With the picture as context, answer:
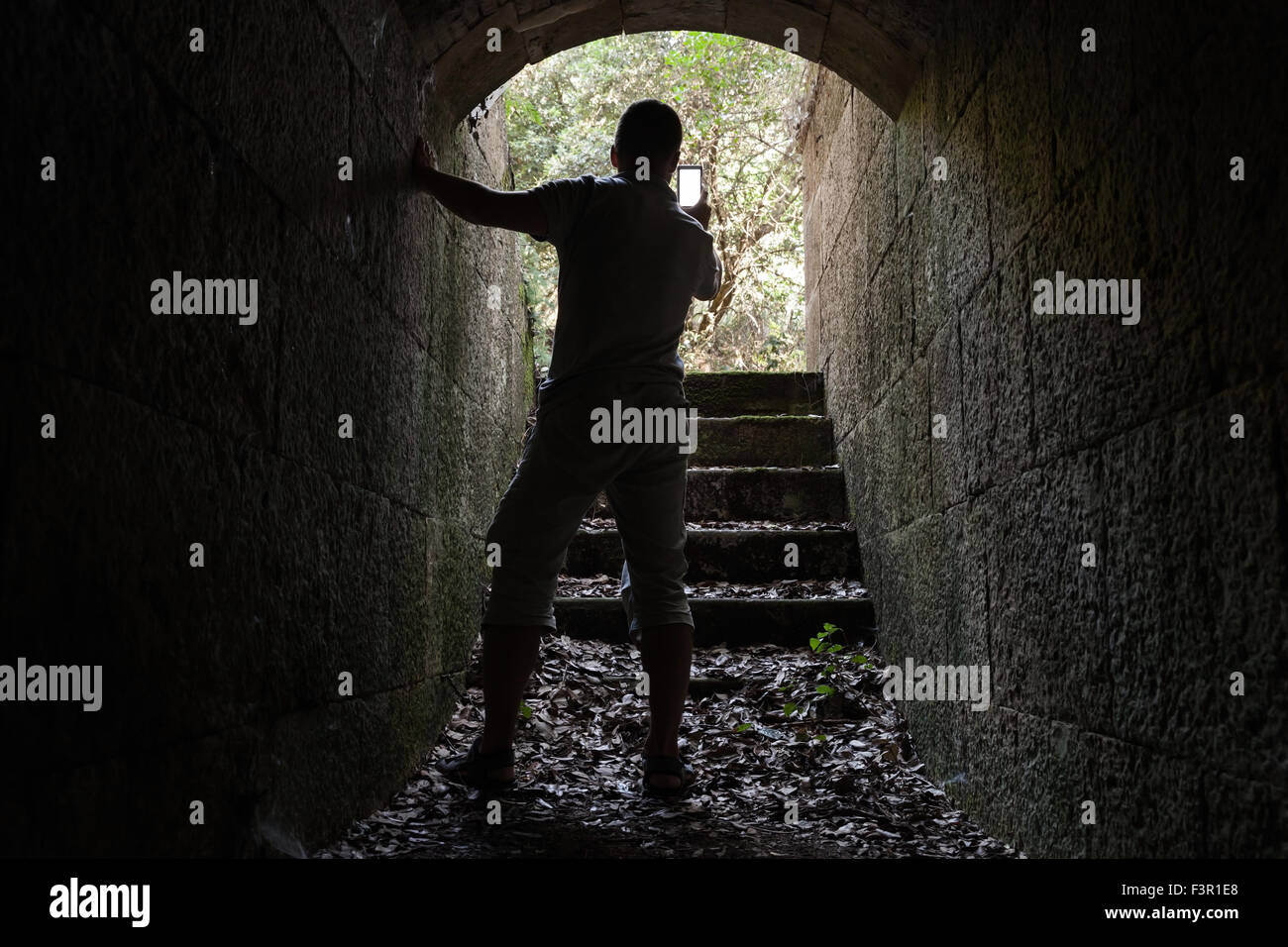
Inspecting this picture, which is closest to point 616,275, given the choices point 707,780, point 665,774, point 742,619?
point 665,774

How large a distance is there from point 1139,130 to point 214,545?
5.07 feet

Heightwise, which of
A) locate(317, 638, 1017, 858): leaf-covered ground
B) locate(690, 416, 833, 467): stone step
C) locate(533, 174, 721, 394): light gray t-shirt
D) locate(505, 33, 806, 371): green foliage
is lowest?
locate(317, 638, 1017, 858): leaf-covered ground

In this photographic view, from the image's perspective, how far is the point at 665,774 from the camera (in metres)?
2.54

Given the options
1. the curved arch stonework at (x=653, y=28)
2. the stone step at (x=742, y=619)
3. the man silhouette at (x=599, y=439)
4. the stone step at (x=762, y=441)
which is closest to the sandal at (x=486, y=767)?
the man silhouette at (x=599, y=439)

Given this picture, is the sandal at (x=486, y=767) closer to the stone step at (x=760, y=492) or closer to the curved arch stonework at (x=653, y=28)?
the curved arch stonework at (x=653, y=28)

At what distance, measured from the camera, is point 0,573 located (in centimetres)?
95

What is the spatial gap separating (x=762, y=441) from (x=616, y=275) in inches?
108

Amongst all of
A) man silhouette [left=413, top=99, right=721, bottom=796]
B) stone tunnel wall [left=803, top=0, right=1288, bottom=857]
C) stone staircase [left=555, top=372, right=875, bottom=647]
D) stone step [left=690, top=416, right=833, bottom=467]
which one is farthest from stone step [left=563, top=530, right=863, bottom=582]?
man silhouette [left=413, top=99, right=721, bottom=796]

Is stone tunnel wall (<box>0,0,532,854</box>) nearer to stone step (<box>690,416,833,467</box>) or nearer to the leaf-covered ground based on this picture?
the leaf-covered ground

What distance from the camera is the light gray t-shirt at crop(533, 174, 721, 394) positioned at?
2584 millimetres

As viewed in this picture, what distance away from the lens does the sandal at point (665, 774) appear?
253 cm

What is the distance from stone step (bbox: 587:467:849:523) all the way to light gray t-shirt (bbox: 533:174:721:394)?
7.05 ft

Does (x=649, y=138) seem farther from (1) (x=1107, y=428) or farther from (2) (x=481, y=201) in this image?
(1) (x=1107, y=428)

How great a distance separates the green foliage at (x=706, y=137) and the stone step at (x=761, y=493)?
15.8 feet
